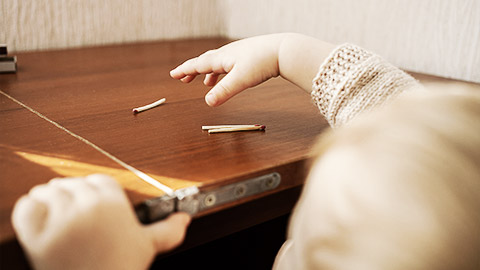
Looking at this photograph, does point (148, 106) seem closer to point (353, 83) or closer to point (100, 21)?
point (353, 83)

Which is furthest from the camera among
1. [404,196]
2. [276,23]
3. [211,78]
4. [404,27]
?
[276,23]

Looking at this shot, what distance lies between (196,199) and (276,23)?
3.18ft

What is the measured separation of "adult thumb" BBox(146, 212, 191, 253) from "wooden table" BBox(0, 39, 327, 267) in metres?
0.02

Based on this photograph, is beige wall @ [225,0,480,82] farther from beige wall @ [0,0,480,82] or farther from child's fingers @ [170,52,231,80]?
child's fingers @ [170,52,231,80]

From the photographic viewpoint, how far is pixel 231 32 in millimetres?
1438

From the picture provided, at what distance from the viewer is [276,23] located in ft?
4.20

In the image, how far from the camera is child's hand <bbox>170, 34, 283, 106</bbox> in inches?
23.5

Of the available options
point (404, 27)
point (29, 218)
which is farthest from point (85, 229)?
point (404, 27)

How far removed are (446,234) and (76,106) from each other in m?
0.51

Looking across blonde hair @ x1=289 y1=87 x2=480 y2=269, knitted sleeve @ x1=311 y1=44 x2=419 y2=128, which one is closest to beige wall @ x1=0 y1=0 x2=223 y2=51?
knitted sleeve @ x1=311 y1=44 x2=419 y2=128

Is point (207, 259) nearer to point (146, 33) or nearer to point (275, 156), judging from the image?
point (275, 156)

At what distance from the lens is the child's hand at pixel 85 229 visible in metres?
0.33

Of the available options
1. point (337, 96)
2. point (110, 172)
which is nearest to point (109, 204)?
point (110, 172)

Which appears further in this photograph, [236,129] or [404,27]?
[404,27]
